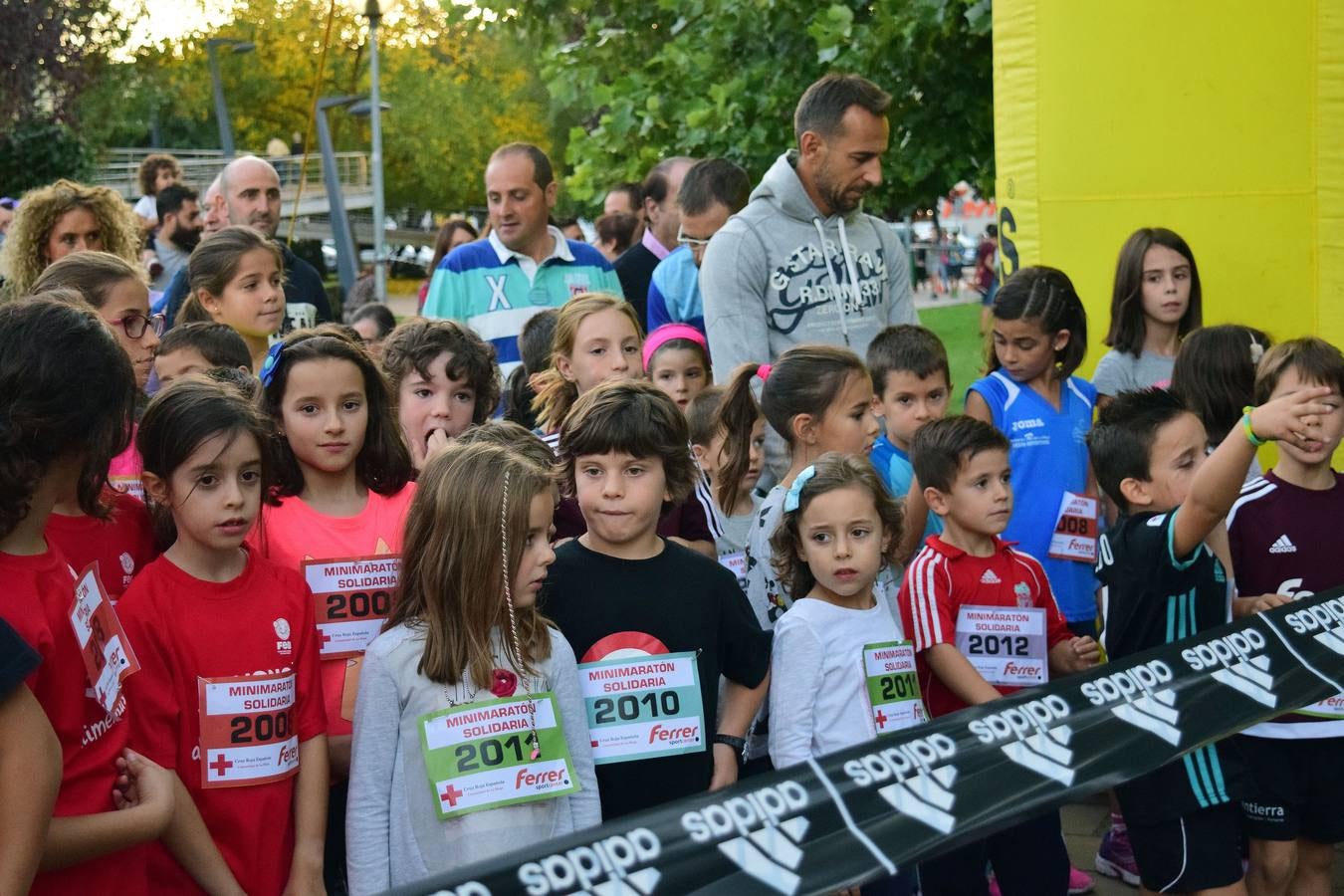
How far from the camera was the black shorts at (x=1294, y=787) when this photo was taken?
14.8 feet

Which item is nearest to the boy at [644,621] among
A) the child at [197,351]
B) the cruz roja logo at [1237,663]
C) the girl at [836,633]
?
the girl at [836,633]

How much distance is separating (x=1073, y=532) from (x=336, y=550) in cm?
270

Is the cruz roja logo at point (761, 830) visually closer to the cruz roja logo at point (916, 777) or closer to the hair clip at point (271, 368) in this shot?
the cruz roja logo at point (916, 777)

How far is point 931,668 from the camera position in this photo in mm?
4477

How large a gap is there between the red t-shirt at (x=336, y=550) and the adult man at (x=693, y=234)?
10.8 ft

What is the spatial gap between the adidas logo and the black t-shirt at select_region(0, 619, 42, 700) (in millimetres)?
3490

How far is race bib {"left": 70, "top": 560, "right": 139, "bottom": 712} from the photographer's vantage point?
2.73m

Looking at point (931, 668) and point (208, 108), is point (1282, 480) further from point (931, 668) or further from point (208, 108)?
point (208, 108)

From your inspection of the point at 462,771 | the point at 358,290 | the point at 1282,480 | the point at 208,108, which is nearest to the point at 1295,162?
the point at 1282,480

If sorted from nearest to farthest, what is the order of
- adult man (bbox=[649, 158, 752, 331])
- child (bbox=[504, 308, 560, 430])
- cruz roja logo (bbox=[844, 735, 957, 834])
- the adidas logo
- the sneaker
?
cruz roja logo (bbox=[844, 735, 957, 834]) → the adidas logo → the sneaker → child (bbox=[504, 308, 560, 430]) → adult man (bbox=[649, 158, 752, 331])

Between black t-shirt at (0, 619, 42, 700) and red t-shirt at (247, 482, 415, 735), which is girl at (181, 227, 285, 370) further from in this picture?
black t-shirt at (0, 619, 42, 700)

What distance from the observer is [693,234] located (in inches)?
290

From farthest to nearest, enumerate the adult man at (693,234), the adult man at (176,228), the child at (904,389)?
the adult man at (176,228), the adult man at (693,234), the child at (904,389)

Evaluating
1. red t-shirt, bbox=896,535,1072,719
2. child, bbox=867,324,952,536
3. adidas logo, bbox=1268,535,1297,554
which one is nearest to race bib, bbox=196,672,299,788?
red t-shirt, bbox=896,535,1072,719
